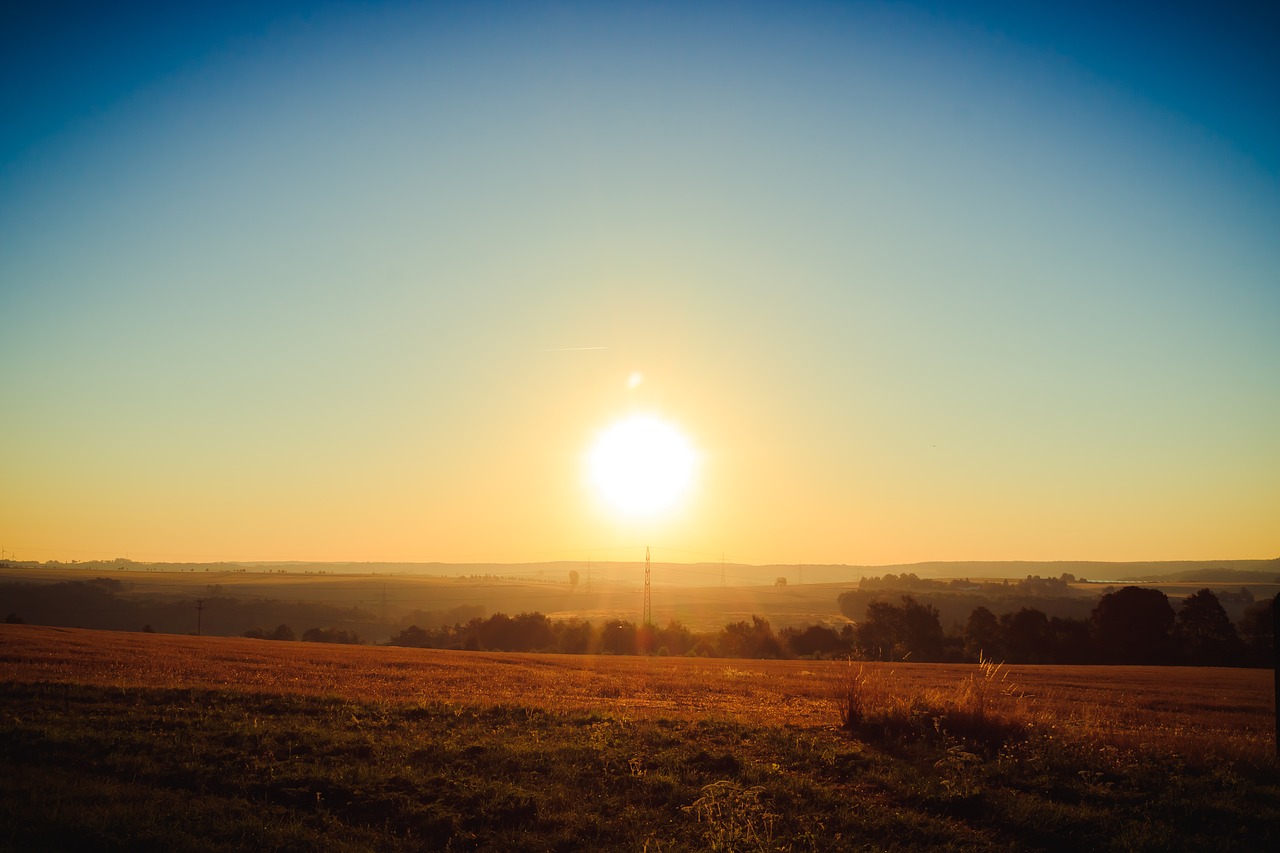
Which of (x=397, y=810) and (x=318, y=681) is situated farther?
(x=318, y=681)

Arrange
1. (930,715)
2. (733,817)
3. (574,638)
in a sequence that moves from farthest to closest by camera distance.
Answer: (574,638) → (930,715) → (733,817)

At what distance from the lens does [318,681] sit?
2253 centimetres

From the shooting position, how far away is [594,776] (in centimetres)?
1055

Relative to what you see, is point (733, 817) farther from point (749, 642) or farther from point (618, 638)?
point (618, 638)

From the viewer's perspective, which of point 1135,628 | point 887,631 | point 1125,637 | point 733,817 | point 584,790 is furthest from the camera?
point 887,631

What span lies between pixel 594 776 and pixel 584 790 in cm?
→ 60

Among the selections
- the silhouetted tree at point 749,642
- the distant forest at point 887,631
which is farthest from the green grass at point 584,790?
the silhouetted tree at point 749,642

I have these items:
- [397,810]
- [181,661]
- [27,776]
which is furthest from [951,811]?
[181,661]

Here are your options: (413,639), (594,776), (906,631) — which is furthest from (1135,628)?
(413,639)

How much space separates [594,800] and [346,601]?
193215 millimetres

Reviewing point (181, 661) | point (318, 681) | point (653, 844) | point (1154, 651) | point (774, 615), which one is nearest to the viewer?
point (653, 844)

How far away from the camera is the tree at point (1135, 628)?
67750 millimetres

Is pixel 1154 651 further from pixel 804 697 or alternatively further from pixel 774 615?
pixel 774 615

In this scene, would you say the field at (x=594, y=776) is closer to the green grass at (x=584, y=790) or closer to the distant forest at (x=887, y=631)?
the green grass at (x=584, y=790)
